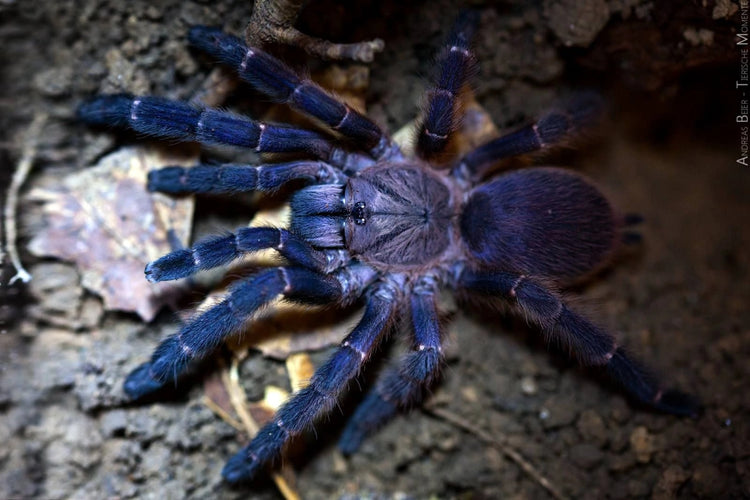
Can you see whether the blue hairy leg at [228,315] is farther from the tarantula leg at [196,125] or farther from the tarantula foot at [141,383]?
the tarantula leg at [196,125]

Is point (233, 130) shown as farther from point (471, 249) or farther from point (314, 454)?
point (314, 454)

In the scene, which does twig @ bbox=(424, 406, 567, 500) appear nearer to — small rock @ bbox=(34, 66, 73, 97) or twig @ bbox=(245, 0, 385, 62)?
twig @ bbox=(245, 0, 385, 62)

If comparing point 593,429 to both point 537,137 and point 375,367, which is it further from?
point 537,137

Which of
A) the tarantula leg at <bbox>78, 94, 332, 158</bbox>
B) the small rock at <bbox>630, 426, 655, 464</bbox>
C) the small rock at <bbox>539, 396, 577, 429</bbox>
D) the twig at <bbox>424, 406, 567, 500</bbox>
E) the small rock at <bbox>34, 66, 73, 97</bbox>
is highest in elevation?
the tarantula leg at <bbox>78, 94, 332, 158</bbox>

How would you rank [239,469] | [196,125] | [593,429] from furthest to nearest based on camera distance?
[593,429]
[239,469]
[196,125]

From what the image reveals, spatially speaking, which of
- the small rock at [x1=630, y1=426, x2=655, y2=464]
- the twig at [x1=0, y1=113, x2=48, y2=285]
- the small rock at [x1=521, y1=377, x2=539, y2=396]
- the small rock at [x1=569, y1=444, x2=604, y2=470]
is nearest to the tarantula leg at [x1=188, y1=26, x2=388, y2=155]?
the twig at [x1=0, y1=113, x2=48, y2=285]

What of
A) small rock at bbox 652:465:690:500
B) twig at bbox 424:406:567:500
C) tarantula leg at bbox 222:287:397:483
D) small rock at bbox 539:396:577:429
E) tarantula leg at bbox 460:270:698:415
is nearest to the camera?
tarantula leg at bbox 222:287:397:483

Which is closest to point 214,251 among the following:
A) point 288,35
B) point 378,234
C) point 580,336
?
point 378,234
